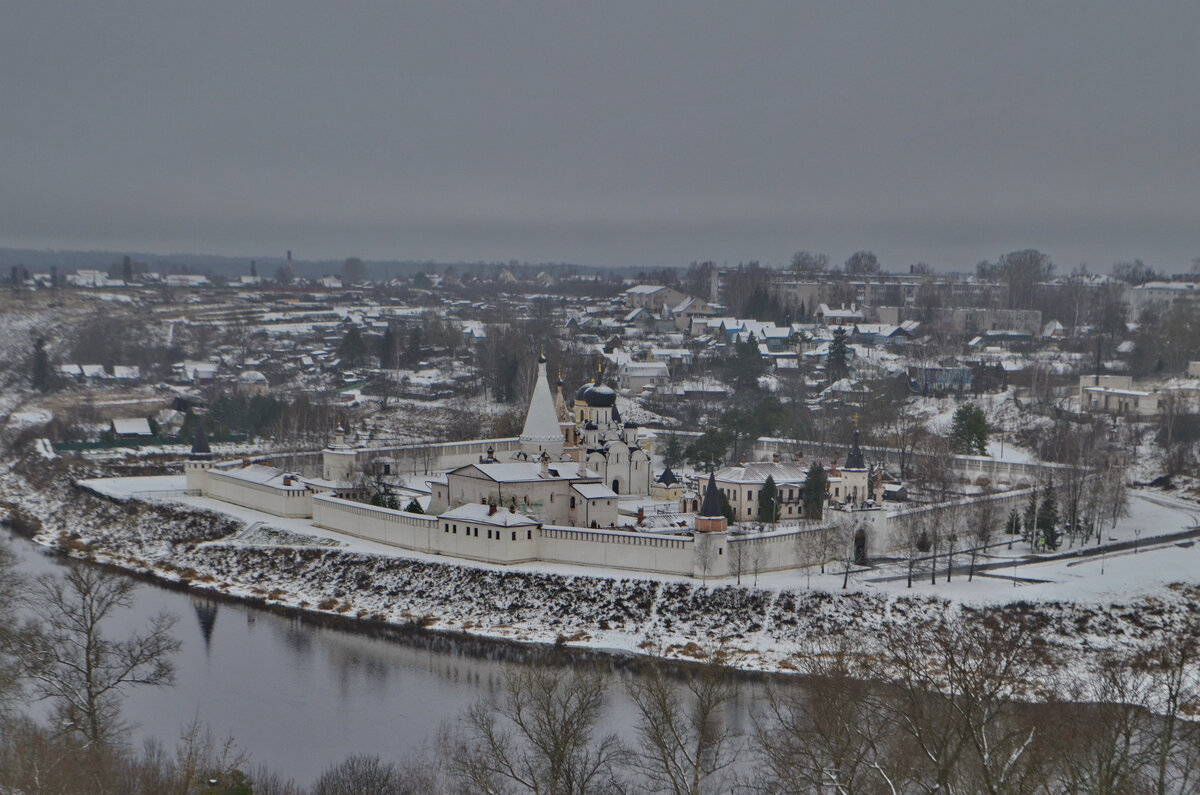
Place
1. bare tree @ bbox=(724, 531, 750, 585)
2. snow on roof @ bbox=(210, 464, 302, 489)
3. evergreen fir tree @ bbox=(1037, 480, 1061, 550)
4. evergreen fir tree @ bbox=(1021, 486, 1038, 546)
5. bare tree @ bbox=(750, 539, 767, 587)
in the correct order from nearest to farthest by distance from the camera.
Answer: bare tree @ bbox=(724, 531, 750, 585)
bare tree @ bbox=(750, 539, 767, 587)
evergreen fir tree @ bbox=(1037, 480, 1061, 550)
evergreen fir tree @ bbox=(1021, 486, 1038, 546)
snow on roof @ bbox=(210, 464, 302, 489)

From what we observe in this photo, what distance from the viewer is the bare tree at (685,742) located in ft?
49.4

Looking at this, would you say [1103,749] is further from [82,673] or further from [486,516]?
[486,516]

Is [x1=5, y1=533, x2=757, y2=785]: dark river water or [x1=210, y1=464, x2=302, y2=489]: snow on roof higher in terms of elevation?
[x1=210, y1=464, x2=302, y2=489]: snow on roof

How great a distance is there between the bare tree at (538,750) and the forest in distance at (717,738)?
47 mm

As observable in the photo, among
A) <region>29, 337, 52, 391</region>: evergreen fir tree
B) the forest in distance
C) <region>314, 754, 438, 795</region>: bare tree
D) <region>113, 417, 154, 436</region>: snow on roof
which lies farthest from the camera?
<region>29, 337, 52, 391</region>: evergreen fir tree

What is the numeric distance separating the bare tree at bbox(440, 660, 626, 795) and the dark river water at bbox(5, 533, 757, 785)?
821mm

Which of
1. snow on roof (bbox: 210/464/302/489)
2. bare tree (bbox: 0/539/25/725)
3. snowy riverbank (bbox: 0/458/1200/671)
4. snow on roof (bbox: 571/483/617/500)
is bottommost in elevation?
snowy riverbank (bbox: 0/458/1200/671)

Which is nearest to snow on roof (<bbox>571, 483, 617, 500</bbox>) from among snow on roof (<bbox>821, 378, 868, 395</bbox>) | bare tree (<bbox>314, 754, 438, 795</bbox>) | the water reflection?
the water reflection

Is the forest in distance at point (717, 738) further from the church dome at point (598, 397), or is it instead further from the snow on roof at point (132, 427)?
the snow on roof at point (132, 427)

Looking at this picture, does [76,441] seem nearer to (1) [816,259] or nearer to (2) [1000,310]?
(2) [1000,310]

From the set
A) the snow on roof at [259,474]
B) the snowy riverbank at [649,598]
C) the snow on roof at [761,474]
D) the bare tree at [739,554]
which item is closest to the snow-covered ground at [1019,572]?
the snowy riverbank at [649,598]

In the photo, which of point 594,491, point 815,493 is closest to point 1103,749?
point 815,493

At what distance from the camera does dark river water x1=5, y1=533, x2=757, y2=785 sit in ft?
63.4

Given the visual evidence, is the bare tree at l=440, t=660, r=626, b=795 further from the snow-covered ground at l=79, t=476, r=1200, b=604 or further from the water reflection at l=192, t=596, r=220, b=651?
the snow-covered ground at l=79, t=476, r=1200, b=604
